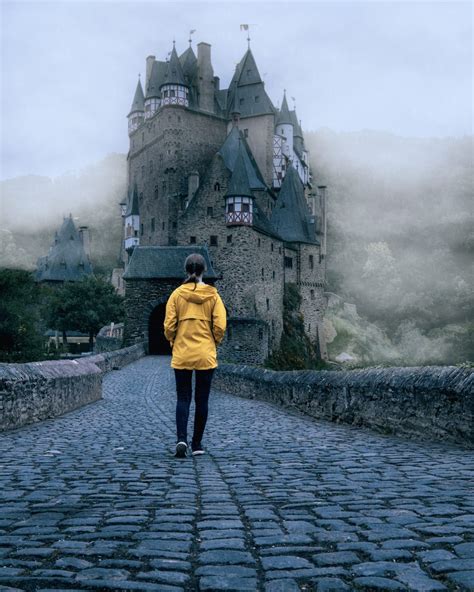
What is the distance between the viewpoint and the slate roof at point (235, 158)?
180ft

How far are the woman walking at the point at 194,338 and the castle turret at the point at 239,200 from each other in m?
42.5

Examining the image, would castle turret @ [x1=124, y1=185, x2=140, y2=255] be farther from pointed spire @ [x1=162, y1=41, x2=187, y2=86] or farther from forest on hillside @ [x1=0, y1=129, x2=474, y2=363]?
forest on hillside @ [x1=0, y1=129, x2=474, y2=363]

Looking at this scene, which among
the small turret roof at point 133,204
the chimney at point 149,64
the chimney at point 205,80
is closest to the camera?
the chimney at point 205,80

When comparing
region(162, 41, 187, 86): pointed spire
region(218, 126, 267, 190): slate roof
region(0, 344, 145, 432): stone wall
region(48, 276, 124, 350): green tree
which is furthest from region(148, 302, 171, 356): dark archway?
region(162, 41, 187, 86): pointed spire

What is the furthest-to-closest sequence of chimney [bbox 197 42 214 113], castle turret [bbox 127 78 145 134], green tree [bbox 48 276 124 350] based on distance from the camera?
castle turret [bbox 127 78 145 134] < chimney [bbox 197 42 214 113] < green tree [bbox 48 276 124 350]

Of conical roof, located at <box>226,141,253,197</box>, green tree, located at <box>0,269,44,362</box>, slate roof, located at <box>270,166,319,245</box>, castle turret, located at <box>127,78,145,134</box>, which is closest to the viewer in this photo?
green tree, located at <box>0,269,44,362</box>

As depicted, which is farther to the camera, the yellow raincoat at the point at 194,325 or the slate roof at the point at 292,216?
the slate roof at the point at 292,216

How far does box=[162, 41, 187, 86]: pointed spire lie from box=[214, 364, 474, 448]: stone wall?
55131mm

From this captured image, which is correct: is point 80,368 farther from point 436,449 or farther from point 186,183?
point 186,183

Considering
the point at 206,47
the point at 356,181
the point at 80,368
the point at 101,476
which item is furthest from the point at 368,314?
the point at 101,476

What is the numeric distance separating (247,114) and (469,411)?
196ft

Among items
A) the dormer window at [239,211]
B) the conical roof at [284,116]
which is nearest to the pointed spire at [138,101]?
the conical roof at [284,116]

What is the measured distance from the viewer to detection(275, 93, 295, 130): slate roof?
67188mm

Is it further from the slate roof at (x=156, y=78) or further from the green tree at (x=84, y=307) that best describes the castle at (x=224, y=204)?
the green tree at (x=84, y=307)
